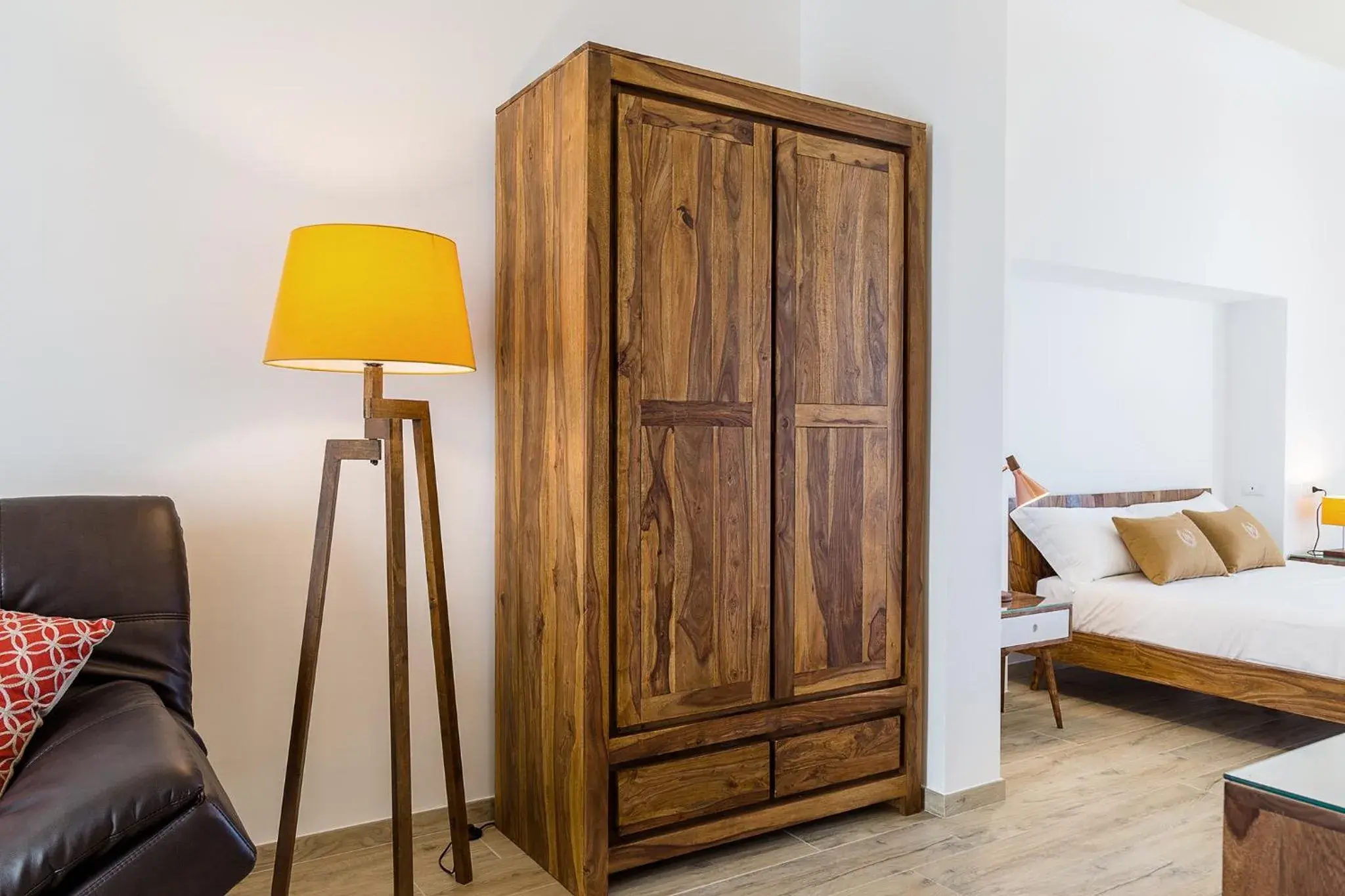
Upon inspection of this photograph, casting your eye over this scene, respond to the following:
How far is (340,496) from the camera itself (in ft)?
8.46

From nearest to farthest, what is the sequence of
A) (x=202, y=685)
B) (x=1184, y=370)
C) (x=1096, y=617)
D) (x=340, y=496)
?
(x=202, y=685)
(x=340, y=496)
(x=1096, y=617)
(x=1184, y=370)

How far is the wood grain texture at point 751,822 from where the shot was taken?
237 cm

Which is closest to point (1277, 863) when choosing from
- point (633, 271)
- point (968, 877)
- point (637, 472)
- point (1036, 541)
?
point (968, 877)

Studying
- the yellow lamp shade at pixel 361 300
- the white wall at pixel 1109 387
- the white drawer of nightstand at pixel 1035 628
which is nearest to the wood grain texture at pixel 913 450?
the white drawer of nightstand at pixel 1035 628

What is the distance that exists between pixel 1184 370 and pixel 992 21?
327 centimetres

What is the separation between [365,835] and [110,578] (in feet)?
3.55

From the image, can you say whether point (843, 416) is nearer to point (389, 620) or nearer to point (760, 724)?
point (760, 724)

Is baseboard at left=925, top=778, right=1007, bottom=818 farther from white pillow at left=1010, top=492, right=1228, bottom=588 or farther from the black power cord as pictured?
white pillow at left=1010, top=492, right=1228, bottom=588

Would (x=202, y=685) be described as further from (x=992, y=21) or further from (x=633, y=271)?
(x=992, y=21)

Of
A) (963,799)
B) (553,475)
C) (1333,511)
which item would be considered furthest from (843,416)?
(1333,511)

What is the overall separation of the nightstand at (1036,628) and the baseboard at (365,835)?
192 centimetres

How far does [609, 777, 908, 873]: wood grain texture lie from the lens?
2.37 meters

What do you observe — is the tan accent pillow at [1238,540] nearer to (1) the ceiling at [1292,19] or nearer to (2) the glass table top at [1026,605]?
(2) the glass table top at [1026,605]

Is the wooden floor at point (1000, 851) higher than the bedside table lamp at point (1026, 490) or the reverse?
the reverse
